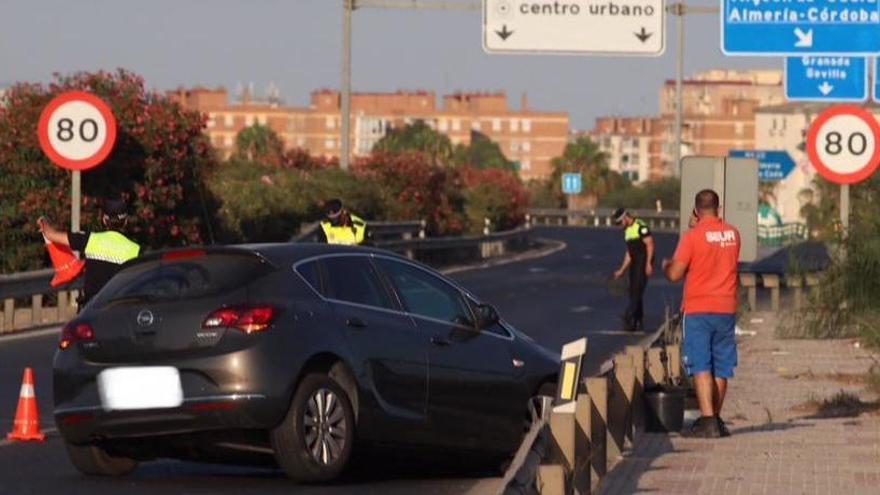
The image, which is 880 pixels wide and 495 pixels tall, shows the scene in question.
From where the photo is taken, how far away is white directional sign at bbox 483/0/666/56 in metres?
37.6

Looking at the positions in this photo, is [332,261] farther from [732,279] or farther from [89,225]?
[89,225]

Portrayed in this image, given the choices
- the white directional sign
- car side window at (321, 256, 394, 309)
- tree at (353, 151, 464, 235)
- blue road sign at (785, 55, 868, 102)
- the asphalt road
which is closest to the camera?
the asphalt road

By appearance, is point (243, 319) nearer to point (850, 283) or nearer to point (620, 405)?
point (620, 405)

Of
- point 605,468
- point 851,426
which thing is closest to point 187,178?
point 851,426

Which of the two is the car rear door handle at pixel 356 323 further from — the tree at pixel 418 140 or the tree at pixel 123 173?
the tree at pixel 418 140

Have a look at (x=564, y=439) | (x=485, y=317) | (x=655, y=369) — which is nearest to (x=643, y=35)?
(x=655, y=369)

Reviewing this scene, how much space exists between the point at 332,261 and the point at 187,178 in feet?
65.2

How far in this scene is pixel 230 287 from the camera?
12695 millimetres

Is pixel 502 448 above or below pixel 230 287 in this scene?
below

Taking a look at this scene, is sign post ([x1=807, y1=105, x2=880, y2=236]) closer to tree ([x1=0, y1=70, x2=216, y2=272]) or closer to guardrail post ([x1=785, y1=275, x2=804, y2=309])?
guardrail post ([x1=785, y1=275, x2=804, y2=309])

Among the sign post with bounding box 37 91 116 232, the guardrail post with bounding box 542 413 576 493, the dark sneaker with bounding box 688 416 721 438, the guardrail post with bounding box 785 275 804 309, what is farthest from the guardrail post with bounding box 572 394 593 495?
the guardrail post with bounding box 785 275 804 309

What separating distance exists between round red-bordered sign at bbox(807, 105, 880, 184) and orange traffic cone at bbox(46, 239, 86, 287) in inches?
370

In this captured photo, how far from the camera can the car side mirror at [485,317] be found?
13.9 metres

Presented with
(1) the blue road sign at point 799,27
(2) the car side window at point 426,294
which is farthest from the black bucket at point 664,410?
(1) the blue road sign at point 799,27
